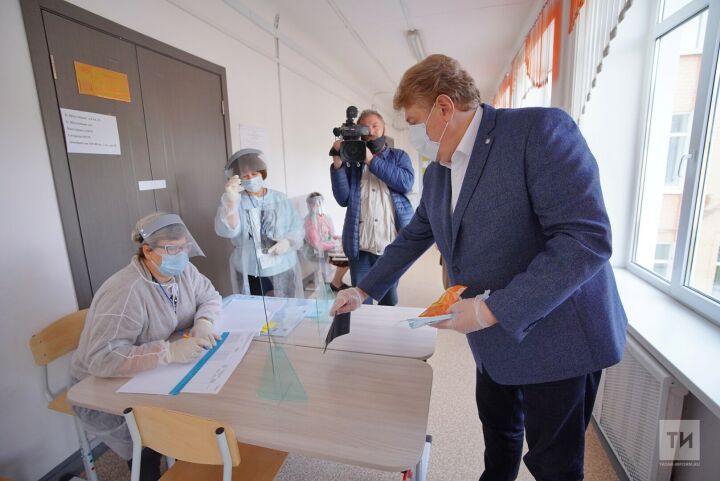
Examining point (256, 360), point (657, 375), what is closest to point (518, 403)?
point (657, 375)

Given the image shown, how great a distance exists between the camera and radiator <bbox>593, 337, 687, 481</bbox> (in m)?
1.21

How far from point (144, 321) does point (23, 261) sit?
610mm

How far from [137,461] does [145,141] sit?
1.54 metres

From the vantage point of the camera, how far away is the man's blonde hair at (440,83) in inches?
34.7

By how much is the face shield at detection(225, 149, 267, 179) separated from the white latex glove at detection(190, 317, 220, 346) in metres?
1.04

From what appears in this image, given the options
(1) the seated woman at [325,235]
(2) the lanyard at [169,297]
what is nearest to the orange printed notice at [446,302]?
(2) the lanyard at [169,297]

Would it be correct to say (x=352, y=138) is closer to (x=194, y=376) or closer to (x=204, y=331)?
(x=204, y=331)

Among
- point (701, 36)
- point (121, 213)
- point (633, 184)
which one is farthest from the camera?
point (633, 184)

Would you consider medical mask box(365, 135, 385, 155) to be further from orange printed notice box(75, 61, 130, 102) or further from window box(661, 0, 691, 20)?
window box(661, 0, 691, 20)

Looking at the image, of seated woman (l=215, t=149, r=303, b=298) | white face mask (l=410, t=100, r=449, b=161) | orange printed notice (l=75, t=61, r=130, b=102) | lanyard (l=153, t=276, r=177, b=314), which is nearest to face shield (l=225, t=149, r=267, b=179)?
seated woman (l=215, t=149, r=303, b=298)

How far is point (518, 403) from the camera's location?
114cm

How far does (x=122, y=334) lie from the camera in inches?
47.0

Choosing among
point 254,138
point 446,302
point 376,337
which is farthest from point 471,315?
point 254,138

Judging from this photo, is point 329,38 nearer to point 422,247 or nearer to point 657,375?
point 422,247
